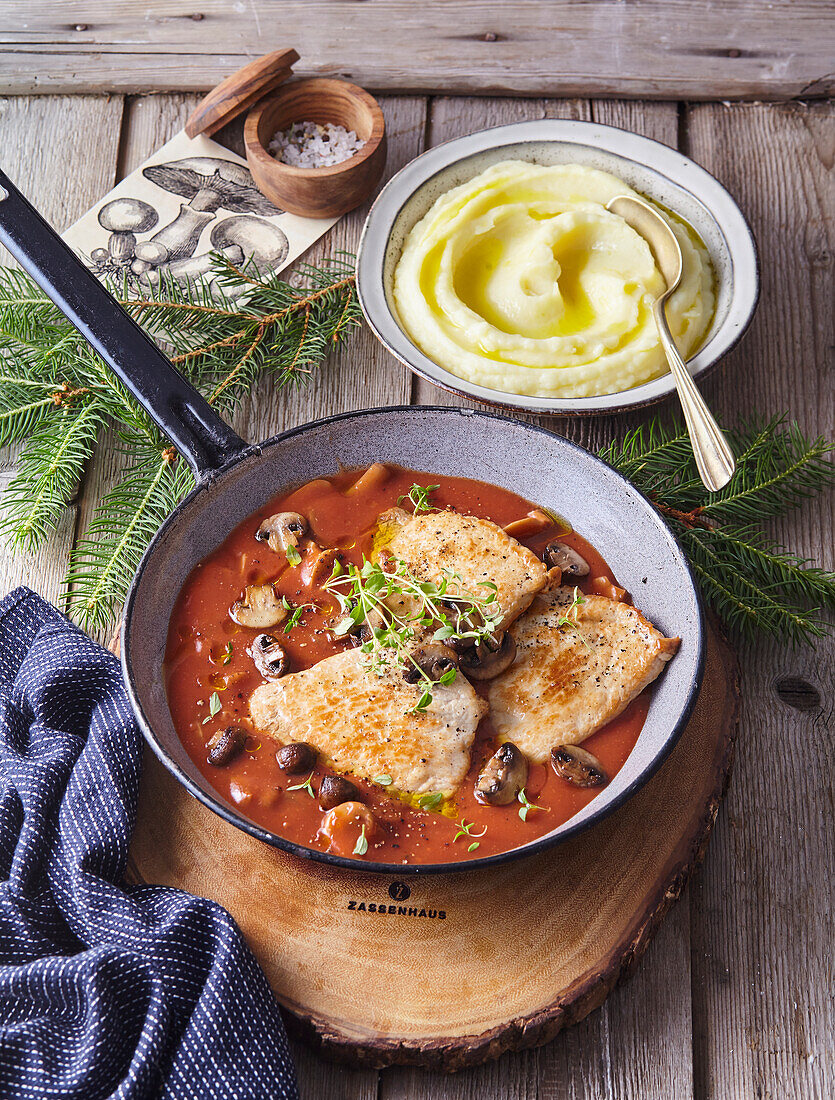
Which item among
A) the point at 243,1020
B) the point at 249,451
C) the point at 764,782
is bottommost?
the point at 764,782

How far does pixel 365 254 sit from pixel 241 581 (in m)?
1.93

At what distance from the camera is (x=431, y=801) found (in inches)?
134

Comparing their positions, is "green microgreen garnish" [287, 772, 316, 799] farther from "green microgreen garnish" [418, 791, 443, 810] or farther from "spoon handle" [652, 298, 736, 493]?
"spoon handle" [652, 298, 736, 493]

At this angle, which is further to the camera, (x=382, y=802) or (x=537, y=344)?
(x=537, y=344)

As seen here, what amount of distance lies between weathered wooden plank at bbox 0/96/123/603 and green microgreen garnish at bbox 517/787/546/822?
4.22m

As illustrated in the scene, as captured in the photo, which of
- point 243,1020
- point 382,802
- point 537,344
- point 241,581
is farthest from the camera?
point 537,344

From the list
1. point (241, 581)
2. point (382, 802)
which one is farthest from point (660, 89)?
point (382, 802)

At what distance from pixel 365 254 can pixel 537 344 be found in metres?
1.04

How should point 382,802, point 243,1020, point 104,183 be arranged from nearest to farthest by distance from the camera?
1. point 243,1020
2. point 382,802
3. point 104,183

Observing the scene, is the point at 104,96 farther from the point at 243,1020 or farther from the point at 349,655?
the point at 243,1020

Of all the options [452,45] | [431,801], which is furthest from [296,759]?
[452,45]

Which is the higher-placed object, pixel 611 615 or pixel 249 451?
pixel 249 451

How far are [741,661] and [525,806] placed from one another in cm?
141

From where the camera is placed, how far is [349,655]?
3.64 metres
